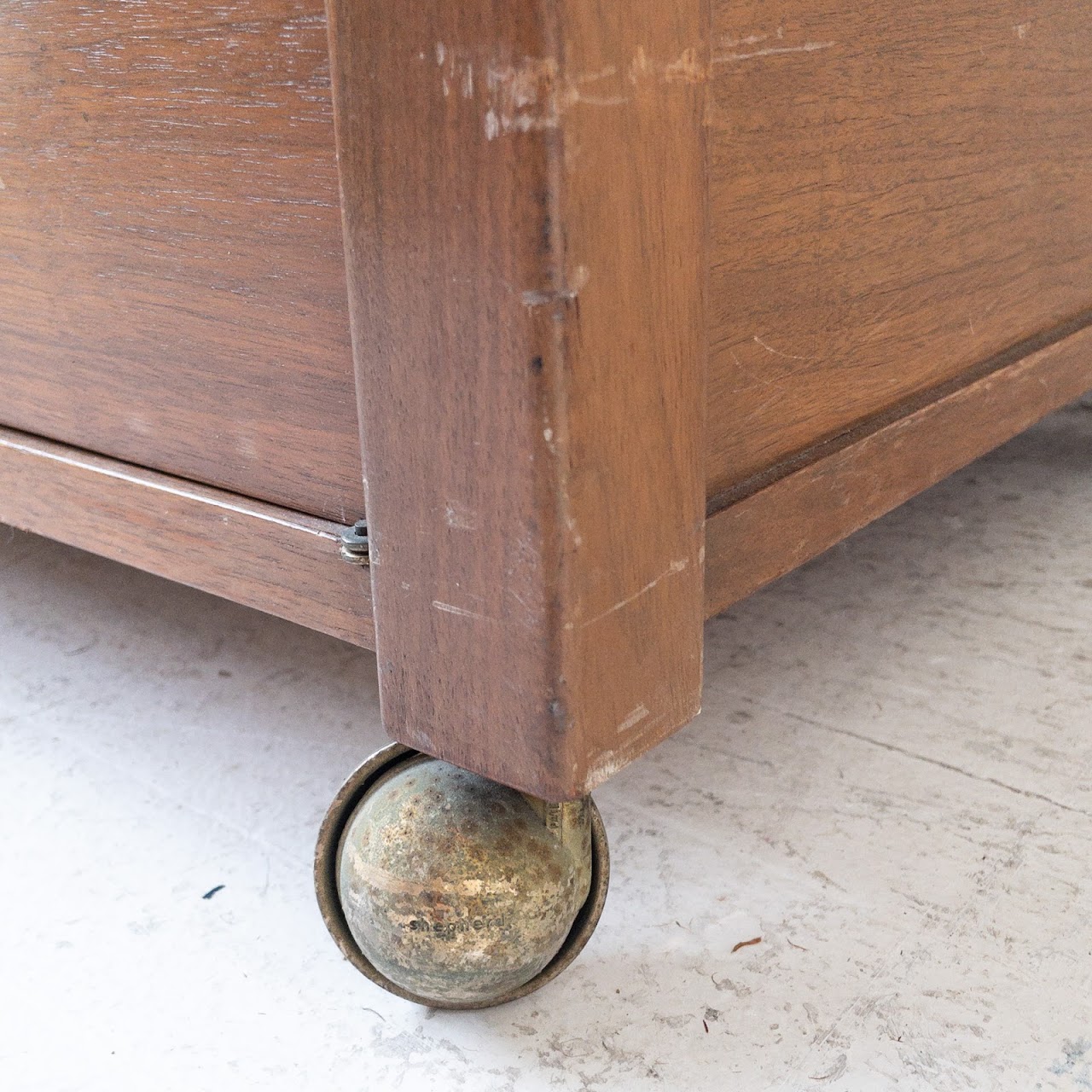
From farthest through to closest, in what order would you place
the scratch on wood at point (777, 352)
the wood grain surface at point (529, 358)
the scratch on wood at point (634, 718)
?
the scratch on wood at point (777, 352), the scratch on wood at point (634, 718), the wood grain surface at point (529, 358)

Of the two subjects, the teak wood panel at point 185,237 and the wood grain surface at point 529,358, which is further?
the teak wood panel at point 185,237

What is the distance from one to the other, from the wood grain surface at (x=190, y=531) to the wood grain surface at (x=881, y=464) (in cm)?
22

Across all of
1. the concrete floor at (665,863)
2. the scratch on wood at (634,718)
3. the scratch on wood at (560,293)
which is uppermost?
the scratch on wood at (560,293)

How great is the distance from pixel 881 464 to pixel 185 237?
1.57 ft

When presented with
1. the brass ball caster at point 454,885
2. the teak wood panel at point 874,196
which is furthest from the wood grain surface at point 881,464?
the brass ball caster at point 454,885

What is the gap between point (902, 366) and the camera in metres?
0.88

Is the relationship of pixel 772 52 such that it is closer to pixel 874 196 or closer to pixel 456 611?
pixel 874 196

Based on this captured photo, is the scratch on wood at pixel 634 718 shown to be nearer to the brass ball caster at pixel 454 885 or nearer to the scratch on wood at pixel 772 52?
the brass ball caster at pixel 454 885

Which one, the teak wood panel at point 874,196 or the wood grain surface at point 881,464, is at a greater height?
the teak wood panel at point 874,196

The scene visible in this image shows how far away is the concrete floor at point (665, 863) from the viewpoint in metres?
0.69

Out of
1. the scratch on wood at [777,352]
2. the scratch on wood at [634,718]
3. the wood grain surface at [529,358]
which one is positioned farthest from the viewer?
the scratch on wood at [777,352]

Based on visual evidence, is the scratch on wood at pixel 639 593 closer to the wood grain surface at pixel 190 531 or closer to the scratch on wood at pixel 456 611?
the scratch on wood at pixel 456 611

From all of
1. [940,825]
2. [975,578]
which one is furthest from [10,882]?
[975,578]

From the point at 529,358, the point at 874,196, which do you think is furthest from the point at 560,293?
the point at 874,196
